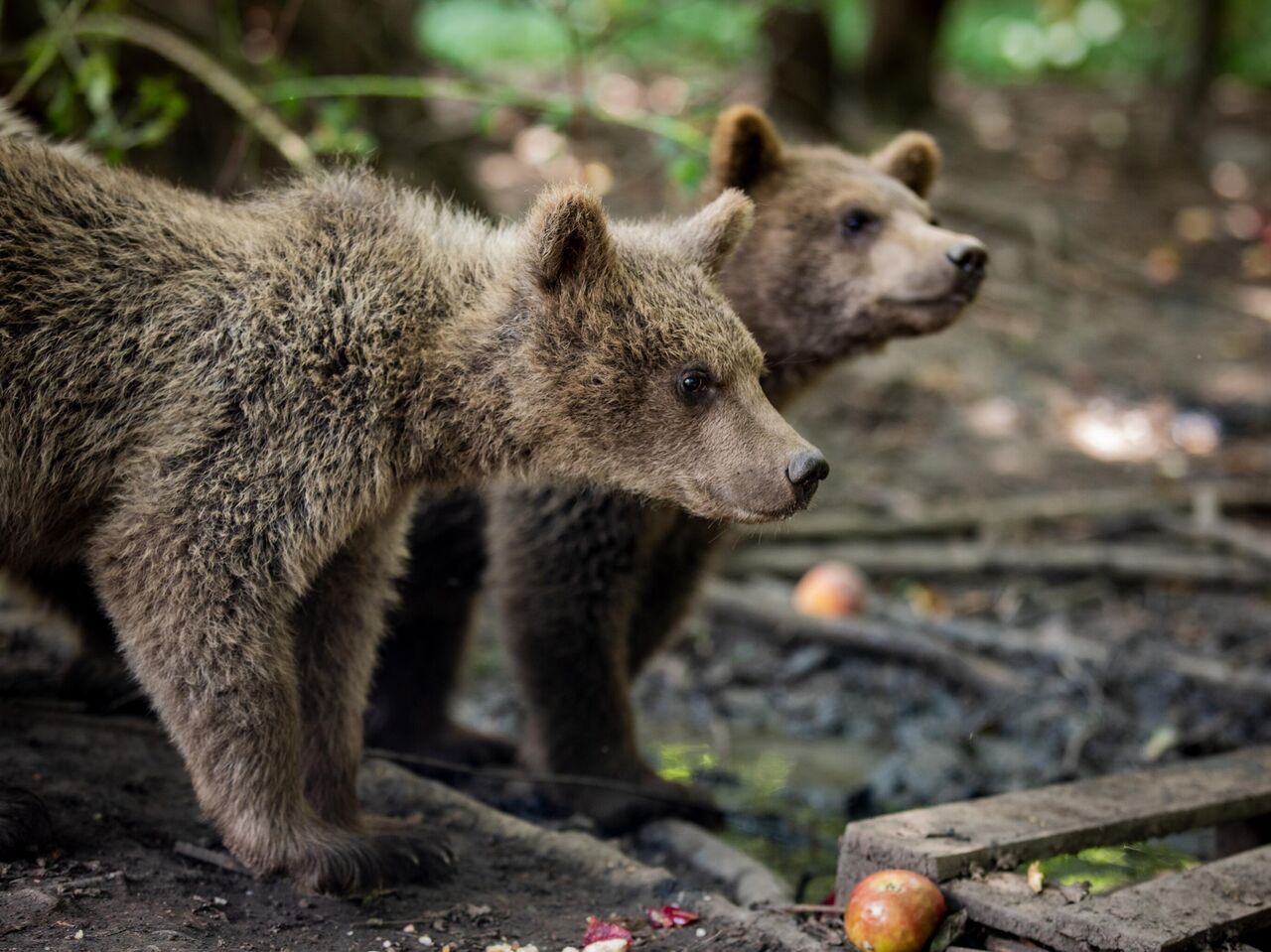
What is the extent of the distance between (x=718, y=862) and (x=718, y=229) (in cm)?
235

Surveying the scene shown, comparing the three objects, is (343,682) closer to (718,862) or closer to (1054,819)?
(718,862)

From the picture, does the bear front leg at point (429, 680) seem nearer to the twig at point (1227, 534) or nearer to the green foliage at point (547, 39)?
the twig at point (1227, 534)

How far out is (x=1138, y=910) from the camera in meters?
4.00

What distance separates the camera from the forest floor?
4277 mm

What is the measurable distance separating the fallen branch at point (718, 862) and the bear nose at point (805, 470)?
1.41 metres

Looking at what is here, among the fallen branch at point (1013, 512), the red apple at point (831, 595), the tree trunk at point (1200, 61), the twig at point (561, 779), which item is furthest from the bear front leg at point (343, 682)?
the tree trunk at point (1200, 61)

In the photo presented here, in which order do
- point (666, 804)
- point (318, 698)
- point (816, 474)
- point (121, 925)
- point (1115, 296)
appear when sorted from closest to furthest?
1. point (121, 925)
2. point (816, 474)
3. point (318, 698)
4. point (666, 804)
5. point (1115, 296)

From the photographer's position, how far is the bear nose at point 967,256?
566 cm

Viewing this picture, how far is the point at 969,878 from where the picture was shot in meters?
4.30

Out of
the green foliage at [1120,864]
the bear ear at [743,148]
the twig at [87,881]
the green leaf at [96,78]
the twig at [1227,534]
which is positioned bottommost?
the green foliage at [1120,864]

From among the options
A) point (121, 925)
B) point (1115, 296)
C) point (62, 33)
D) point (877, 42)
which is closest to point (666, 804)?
point (121, 925)

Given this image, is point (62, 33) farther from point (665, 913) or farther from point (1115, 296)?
point (1115, 296)

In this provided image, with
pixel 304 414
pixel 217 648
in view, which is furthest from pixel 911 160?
pixel 217 648

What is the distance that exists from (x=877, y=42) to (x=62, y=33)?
11.5 meters
